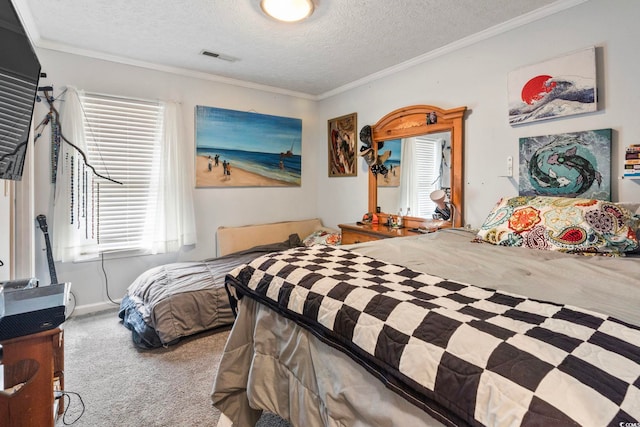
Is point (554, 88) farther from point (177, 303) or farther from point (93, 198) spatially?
point (93, 198)

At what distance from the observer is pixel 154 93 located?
10.5 feet

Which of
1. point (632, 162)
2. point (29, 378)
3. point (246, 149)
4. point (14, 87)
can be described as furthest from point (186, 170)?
point (632, 162)

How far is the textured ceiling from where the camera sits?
214cm

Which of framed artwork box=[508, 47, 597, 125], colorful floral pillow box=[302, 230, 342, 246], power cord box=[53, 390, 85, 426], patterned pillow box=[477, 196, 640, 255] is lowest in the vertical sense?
power cord box=[53, 390, 85, 426]

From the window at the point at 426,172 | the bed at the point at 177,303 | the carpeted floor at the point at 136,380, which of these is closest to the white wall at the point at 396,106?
the window at the point at 426,172

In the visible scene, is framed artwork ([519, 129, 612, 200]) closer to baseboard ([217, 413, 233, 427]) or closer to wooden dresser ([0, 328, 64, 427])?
baseboard ([217, 413, 233, 427])

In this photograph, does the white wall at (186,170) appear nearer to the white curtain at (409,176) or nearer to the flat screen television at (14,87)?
the white curtain at (409,176)

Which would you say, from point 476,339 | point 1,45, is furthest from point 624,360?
point 1,45

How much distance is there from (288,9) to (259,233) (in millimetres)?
2365

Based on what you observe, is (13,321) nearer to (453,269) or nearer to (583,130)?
(453,269)

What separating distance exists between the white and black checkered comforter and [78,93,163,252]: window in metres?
2.58

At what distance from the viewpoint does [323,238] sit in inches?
146

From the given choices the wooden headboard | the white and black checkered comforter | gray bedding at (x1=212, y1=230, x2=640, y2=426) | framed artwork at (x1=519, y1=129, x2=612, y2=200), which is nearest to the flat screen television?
gray bedding at (x1=212, y1=230, x2=640, y2=426)

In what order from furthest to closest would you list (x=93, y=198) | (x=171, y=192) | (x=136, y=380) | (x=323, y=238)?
(x=323, y=238), (x=171, y=192), (x=93, y=198), (x=136, y=380)
